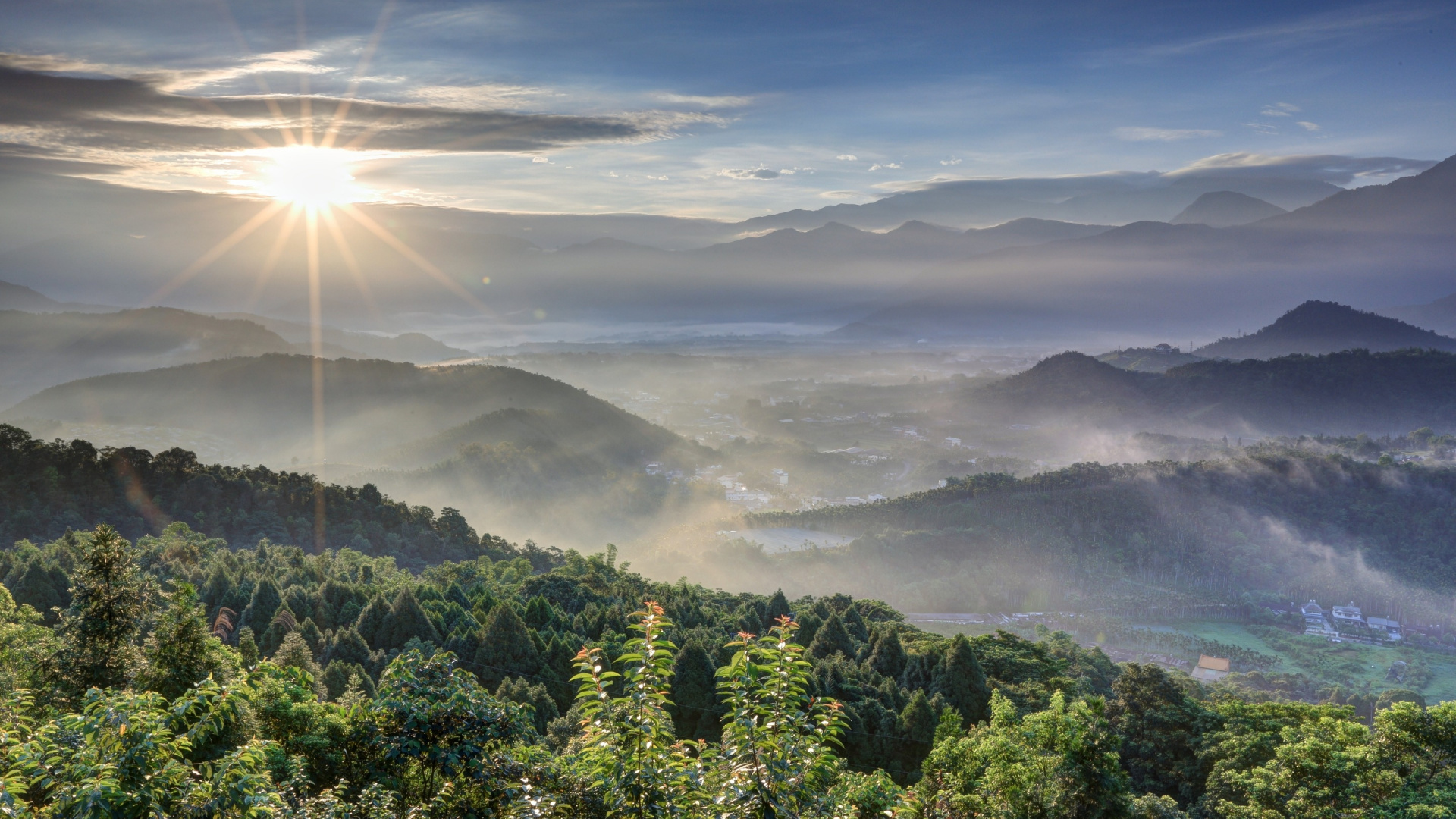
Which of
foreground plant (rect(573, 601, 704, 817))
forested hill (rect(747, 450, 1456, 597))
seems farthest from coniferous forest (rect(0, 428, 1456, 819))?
forested hill (rect(747, 450, 1456, 597))

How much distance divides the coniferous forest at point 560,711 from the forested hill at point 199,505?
544 mm

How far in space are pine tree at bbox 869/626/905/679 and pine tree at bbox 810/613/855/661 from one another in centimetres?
143

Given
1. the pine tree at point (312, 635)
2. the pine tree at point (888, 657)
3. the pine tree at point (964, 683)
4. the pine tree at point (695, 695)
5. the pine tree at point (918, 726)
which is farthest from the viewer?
the pine tree at point (888, 657)

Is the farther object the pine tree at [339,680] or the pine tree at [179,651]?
the pine tree at [339,680]

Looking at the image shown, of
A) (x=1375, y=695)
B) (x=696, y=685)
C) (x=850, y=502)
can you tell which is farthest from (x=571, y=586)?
(x=850, y=502)

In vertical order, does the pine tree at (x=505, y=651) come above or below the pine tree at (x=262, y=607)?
below

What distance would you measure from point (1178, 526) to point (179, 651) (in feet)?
562

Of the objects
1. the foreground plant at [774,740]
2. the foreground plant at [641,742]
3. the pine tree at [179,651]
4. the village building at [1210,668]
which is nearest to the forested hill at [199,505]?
the pine tree at [179,651]

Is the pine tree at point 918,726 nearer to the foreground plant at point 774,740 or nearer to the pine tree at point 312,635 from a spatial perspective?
the foreground plant at point 774,740

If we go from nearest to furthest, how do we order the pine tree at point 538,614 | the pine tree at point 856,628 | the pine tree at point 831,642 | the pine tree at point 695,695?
the pine tree at point 695,695 < the pine tree at point 538,614 < the pine tree at point 831,642 < the pine tree at point 856,628

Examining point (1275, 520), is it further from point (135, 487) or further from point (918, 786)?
point (135, 487)

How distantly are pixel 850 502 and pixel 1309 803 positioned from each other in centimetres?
17251

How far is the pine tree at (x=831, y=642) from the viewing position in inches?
1619

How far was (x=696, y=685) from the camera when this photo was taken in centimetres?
3431
